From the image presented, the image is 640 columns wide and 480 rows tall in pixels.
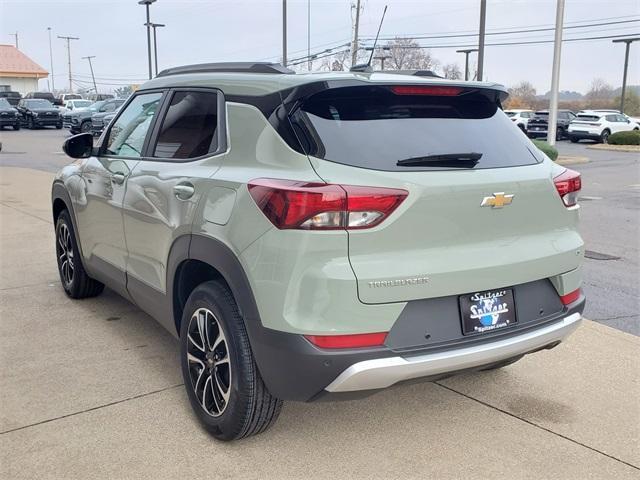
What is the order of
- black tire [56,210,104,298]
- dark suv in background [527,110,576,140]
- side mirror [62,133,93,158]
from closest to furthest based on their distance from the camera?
side mirror [62,133,93,158], black tire [56,210,104,298], dark suv in background [527,110,576,140]

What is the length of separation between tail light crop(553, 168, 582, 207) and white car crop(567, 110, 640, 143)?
3238cm

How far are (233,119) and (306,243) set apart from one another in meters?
0.92

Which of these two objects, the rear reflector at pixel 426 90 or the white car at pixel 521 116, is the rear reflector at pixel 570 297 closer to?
Answer: the rear reflector at pixel 426 90

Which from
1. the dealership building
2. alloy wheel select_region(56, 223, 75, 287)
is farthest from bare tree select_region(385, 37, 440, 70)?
alloy wheel select_region(56, 223, 75, 287)

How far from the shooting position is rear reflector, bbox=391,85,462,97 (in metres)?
3.03

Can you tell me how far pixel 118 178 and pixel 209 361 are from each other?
1587mm

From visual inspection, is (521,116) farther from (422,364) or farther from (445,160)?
(422,364)

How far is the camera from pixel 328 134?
2877mm

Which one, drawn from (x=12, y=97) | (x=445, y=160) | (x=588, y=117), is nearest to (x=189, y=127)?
(x=445, y=160)

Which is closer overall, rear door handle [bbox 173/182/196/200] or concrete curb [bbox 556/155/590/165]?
rear door handle [bbox 173/182/196/200]

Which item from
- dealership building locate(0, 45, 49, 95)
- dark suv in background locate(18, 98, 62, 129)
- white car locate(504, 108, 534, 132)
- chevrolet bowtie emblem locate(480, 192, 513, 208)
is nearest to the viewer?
chevrolet bowtie emblem locate(480, 192, 513, 208)

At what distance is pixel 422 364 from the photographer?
109 inches

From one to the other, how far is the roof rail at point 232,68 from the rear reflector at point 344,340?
4.49ft

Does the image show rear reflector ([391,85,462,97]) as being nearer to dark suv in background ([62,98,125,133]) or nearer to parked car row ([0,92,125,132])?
dark suv in background ([62,98,125,133])
